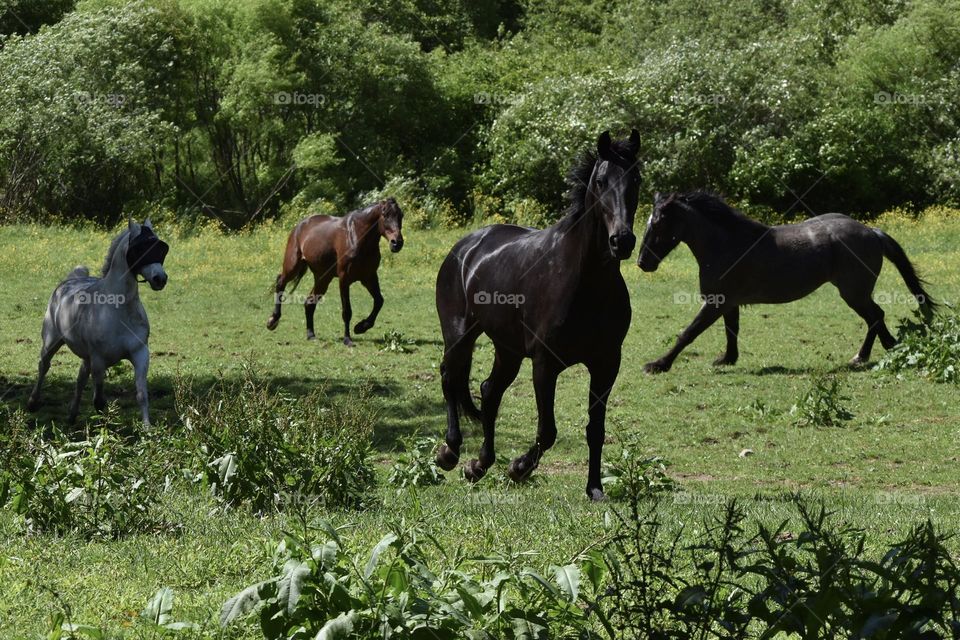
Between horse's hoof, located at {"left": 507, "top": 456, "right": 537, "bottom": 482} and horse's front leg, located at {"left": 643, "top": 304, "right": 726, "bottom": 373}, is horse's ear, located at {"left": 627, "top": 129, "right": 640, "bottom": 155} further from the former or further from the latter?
horse's front leg, located at {"left": 643, "top": 304, "right": 726, "bottom": 373}

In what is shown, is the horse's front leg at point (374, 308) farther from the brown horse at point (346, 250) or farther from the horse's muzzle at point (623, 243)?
the horse's muzzle at point (623, 243)

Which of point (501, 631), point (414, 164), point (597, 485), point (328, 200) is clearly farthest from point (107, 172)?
point (501, 631)

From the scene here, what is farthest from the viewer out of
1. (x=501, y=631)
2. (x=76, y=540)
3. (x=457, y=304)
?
(x=457, y=304)

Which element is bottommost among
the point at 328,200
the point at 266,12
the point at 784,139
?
the point at 328,200

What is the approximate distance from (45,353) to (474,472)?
570 cm

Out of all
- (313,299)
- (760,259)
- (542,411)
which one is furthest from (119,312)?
(760,259)

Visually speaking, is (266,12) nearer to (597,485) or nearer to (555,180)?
(555,180)

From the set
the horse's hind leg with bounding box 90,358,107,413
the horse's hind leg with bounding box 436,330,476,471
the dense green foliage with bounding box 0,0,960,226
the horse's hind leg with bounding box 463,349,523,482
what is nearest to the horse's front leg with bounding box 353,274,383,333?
the horse's hind leg with bounding box 90,358,107,413

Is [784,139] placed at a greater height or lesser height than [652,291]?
greater

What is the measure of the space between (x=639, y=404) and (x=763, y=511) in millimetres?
5634

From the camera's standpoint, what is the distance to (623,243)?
712 cm

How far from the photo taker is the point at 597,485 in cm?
798

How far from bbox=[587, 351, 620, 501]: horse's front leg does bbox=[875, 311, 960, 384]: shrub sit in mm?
6866

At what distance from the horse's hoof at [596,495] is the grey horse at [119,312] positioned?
4631 mm
